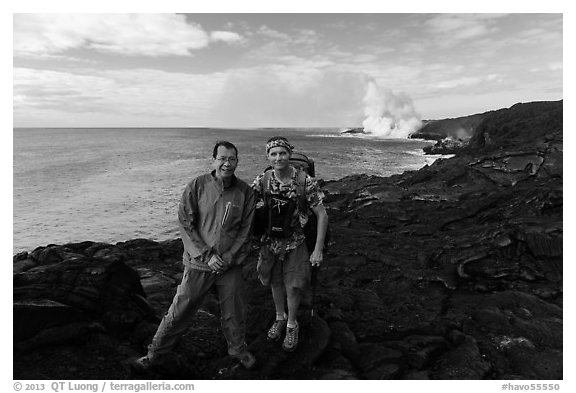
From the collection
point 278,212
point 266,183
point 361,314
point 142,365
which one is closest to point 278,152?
point 266,183

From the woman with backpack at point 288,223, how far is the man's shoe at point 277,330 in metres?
0.26

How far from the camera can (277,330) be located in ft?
18.7

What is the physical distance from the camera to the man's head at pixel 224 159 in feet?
15.5

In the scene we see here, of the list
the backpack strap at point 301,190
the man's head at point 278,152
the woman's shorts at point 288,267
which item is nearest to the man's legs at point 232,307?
the woman's shorts at point 288,267

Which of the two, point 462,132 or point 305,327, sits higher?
point 462,132

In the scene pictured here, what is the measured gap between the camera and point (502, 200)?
14016 mm

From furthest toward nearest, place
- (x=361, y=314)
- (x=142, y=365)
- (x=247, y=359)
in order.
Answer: (x=361, y=314) → (x=247, y=359) → (x=142, y=365)

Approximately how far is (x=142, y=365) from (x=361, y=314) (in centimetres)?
396

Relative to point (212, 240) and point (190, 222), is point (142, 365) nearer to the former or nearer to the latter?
point (212, 240)

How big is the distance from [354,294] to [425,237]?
5.76 meters

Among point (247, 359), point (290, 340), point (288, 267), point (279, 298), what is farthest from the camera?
point (279, 298)

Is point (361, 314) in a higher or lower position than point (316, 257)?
lower
